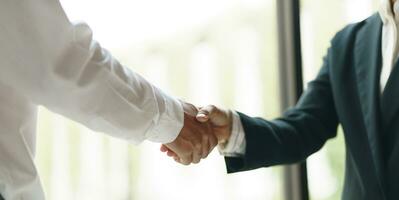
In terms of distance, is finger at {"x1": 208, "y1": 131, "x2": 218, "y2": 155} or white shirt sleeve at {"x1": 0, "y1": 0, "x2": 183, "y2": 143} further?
finger at {"x1": 208, "y1": 131, "x2": 218, "y2": 155}

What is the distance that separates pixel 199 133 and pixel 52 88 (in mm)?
372

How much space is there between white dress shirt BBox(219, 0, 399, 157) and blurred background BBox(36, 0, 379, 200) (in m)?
0.25

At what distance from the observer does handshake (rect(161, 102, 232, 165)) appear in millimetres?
1150

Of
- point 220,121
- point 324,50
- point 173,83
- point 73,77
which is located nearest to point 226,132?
point 220,121

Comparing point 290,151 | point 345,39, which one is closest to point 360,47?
point 345,39

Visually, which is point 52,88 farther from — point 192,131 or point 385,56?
point 385,56

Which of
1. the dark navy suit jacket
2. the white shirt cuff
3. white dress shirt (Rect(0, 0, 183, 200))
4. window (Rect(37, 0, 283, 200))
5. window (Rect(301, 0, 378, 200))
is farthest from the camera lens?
window (Rect(301, 0, 378, 200))

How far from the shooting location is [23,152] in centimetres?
85

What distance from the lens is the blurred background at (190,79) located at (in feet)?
4.21

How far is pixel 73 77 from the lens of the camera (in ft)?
2.96

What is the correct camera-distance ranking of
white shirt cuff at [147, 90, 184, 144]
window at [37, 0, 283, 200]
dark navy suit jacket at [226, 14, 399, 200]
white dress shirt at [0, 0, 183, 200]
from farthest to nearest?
1. window at [37, 0, 283, 200]
2. dark navy suit jacket at [226, 14, 399, 200]
3. white shirt cuff at [147, 90, 184, 144]
4. white dress shirt at [0, 0, 183, 200]

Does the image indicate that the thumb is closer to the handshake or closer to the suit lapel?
the handshake

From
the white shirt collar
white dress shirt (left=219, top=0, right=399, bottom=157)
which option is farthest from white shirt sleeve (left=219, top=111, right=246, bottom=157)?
the white shirt collar

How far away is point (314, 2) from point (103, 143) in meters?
0.74
